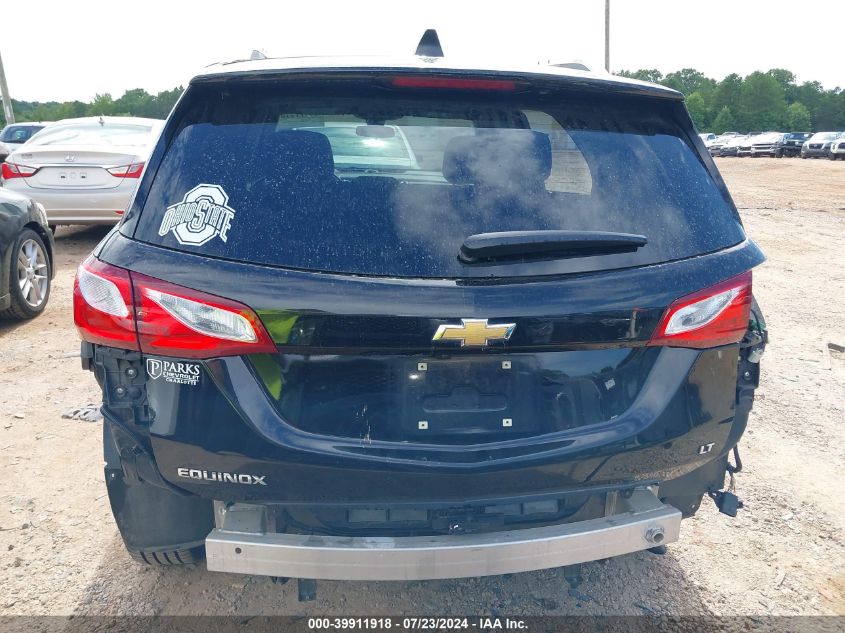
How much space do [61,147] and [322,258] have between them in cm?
868

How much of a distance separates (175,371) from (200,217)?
433 mm

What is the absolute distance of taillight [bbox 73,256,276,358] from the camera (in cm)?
185

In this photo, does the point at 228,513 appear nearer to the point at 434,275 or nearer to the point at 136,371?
the point at 136,371

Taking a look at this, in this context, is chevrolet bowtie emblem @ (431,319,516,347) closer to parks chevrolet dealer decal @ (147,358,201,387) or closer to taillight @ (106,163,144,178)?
parks chevrolet dealer decal @ (147,358,201,387)

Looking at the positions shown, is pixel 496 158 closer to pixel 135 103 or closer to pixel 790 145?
pixel 790 145

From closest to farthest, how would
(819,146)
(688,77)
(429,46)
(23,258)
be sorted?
(429,46) < (23,258) < (819,146) < (688,77)

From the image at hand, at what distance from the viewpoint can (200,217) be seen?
193cm

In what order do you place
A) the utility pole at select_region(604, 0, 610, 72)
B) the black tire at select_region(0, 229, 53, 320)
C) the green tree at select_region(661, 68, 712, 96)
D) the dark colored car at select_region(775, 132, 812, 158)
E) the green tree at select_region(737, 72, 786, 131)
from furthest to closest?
1. the green tree at select_region(661, 68, 712, 96)
2. the green tree at select_region(737, 72, 786, 131)
3. the dark colored car at select_region(775, 132, 812, 158)
4. the utility pole at select_region(604, 0, 610, 72)
5. the black tire at select_region(0, 229, 53, 320)

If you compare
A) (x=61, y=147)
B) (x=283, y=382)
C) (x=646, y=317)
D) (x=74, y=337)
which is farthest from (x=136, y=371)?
(x=61, y=147)

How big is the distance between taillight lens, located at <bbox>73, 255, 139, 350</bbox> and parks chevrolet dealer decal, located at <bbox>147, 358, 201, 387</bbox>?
73 millimetres

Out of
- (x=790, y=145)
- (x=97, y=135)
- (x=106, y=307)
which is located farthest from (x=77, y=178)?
(x=790, y=145)

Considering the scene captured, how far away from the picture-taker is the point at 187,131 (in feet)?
6.77

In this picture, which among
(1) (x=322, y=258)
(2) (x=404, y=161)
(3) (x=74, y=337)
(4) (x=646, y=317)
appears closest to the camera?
(1) (x=322, y=258)

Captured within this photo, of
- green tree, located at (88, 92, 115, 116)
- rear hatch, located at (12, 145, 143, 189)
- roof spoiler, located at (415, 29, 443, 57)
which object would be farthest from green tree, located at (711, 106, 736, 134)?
roof spoiler, located at (415, 29, 443, 57)
